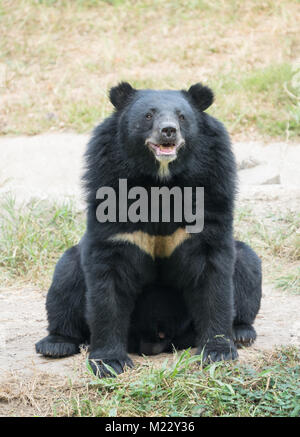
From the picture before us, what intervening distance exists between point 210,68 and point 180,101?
23.8 feet

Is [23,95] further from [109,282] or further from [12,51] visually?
[109,282]

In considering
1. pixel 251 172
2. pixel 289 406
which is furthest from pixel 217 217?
pixel 251 172

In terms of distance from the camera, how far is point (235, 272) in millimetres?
4277

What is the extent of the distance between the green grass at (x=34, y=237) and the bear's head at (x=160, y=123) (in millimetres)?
2488

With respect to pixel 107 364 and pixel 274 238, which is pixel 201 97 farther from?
pixel 274 238

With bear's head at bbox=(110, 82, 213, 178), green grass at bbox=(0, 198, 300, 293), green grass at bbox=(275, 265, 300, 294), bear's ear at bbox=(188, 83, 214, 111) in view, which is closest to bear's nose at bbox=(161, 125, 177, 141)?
bear's head at bbox=(110, 82, 213, 178)

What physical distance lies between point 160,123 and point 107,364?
132 cm

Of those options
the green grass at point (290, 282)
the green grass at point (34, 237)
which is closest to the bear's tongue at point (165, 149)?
the green grass at point (290, 282)

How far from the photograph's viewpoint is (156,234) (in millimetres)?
3949

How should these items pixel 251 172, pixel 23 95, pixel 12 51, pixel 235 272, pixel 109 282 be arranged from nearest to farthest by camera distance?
pixel 109 282, pixel 235 272, pixel 251 172, pixel 23 95, pixel 12 51

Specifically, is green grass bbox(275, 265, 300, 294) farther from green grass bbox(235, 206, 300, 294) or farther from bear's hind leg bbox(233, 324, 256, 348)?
bear's hind leg bbox(233, 324, 256, 348)

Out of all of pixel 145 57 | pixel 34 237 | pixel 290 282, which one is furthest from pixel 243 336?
pixel 145 57

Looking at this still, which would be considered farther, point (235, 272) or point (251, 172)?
point (251, 172)
